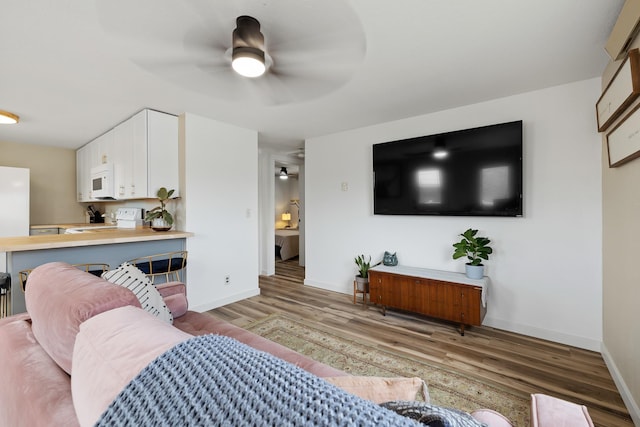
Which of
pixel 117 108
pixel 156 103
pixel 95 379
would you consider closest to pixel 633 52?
pixel 95 379

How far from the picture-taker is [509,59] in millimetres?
2006

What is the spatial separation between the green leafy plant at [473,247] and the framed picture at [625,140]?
1.07m

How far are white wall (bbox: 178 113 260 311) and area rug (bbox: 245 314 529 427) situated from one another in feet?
2.85

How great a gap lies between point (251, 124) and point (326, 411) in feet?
11.6

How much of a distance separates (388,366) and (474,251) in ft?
4.48

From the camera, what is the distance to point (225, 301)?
3482mm

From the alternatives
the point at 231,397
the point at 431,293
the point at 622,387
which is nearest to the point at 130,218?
the point at 431,293

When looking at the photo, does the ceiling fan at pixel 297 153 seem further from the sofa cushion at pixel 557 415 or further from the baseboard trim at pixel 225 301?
the sofa cushion at pixel 557 415

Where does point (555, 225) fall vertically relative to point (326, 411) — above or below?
above

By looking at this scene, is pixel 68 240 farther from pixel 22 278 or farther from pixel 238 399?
pixel 238 399

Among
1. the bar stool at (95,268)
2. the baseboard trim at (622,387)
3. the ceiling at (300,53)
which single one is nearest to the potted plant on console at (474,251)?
the baseboard trim at (622,387)

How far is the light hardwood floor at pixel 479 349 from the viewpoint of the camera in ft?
6.08

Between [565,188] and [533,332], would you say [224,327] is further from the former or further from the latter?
[565,188]

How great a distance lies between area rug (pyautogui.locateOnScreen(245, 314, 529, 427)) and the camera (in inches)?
67.9
